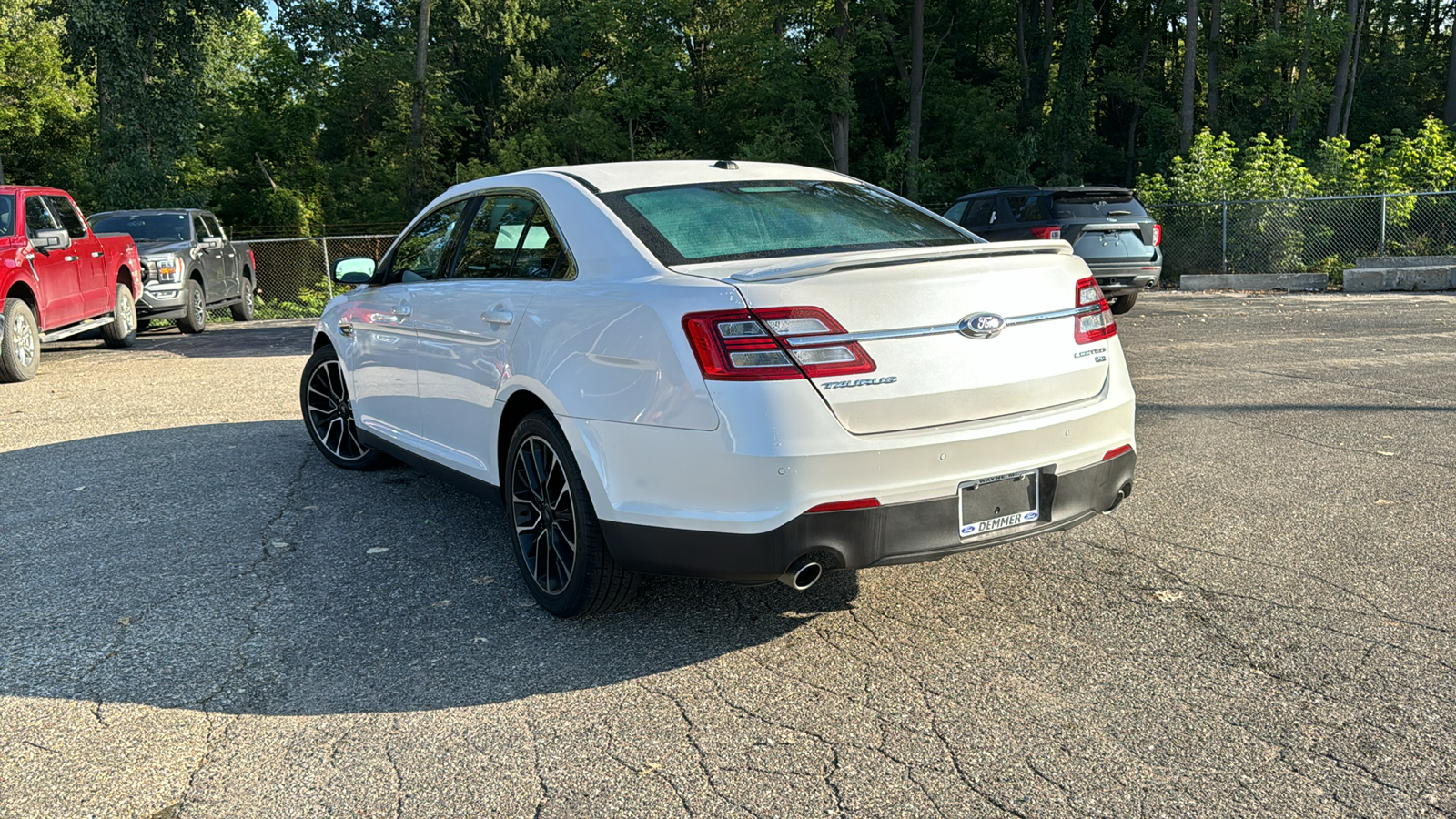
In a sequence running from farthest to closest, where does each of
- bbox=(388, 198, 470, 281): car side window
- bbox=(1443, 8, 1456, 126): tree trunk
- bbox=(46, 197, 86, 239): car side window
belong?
bbox=(1443, 8, 1456, 126): tree trunk → bbox=(46, 197, 86, 239): car side window → bbox=(388, 198, 470, 281): car side window

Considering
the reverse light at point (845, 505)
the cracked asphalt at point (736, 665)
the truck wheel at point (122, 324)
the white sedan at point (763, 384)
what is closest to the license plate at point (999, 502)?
the white sedan at point (763, 384)

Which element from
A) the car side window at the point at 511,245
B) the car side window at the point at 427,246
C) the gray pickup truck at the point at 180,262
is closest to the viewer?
the car side window at the point at 511,245

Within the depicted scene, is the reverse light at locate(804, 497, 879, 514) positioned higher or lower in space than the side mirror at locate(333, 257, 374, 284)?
lower

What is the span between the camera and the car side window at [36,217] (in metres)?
11.8

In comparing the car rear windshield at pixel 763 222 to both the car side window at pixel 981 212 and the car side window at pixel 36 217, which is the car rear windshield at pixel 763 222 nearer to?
the car side window at pixel 36 217

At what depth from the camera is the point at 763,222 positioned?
4336 millimetres

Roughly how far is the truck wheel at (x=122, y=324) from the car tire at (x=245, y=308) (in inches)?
218

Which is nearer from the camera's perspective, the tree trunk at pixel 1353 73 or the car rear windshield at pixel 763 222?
the car rear windshield at pixel 763 222

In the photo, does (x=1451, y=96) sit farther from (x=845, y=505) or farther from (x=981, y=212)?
(x=845, y=505)

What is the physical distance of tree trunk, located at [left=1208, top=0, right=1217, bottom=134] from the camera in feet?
128

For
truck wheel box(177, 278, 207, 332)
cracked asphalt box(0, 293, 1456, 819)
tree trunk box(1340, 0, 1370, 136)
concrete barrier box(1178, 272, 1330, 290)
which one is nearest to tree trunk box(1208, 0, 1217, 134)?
tree trunk box(1340, 0, 1370, 136)

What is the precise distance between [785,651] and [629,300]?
1.29m

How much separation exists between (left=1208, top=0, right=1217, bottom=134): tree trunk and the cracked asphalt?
3737cm

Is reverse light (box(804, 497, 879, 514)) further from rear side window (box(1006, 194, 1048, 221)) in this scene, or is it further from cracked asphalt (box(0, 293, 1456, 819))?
rear side window (box(1006, 194, 1048, 221))
